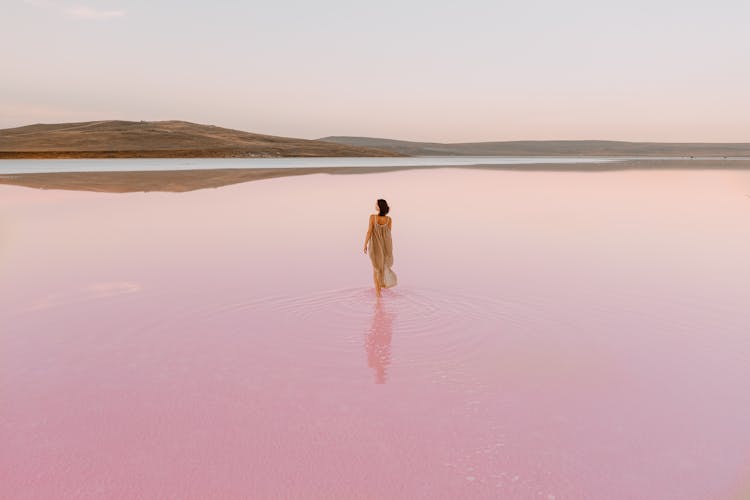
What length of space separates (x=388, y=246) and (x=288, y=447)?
5170 millimetres

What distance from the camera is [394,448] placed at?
4418 millimetres

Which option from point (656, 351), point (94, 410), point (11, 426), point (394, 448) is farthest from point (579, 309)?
point (11, 426)

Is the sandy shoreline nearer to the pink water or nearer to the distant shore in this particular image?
the pink water

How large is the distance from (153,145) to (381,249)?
124934mm

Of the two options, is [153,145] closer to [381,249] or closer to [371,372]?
[381,249]

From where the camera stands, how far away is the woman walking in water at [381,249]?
905 centimetres

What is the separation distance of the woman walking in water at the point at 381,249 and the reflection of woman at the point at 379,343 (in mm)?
824

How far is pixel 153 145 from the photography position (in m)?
122

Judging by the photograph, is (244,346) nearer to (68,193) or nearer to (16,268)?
(16,268)

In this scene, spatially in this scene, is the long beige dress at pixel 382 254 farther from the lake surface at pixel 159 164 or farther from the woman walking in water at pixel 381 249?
the lake surface at pixel 159 164

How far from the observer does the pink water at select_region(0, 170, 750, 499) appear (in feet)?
13.5

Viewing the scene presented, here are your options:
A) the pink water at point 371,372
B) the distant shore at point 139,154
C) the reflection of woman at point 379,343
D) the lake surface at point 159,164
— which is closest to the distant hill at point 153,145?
the distant shore at point 139,154

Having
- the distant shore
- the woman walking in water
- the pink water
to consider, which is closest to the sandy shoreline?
the pink water

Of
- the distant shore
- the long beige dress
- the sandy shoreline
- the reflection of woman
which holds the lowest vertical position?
the distant shore
